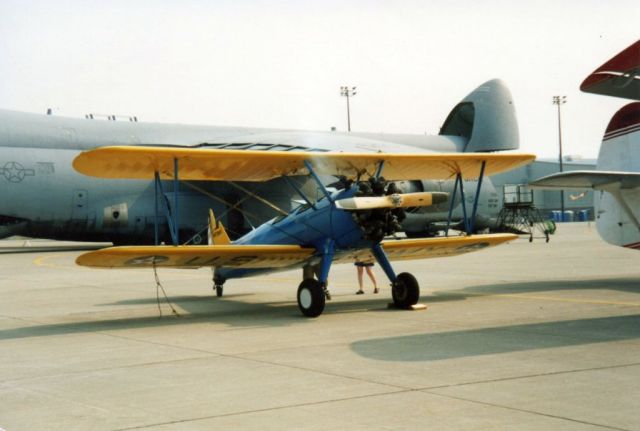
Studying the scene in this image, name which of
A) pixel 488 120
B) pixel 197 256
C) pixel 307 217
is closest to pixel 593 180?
pixel 307 217

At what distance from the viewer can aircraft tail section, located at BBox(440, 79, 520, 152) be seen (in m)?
47.8

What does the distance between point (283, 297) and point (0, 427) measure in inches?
430

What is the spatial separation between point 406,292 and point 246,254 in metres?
2.78

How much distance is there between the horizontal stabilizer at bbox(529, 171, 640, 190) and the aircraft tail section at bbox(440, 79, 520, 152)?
117 feet

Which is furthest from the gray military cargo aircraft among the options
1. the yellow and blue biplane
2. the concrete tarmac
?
the concrete tarmac

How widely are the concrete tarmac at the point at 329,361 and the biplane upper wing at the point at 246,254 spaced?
910 millimetres

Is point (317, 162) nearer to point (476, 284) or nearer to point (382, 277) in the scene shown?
point (476, 284)

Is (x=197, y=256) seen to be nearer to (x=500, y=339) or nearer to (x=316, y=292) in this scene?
(x=316, y=292)

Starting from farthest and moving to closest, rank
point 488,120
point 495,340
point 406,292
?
point 488,120 < point 406,292 < point 495,340

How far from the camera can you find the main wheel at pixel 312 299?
13297mm

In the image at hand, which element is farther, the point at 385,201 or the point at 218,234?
the point at 218,234

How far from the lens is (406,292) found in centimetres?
1409

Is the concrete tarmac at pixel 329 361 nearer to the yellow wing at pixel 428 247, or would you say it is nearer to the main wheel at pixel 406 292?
the main wheel at pixel 406 292

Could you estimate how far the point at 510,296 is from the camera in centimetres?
1587
